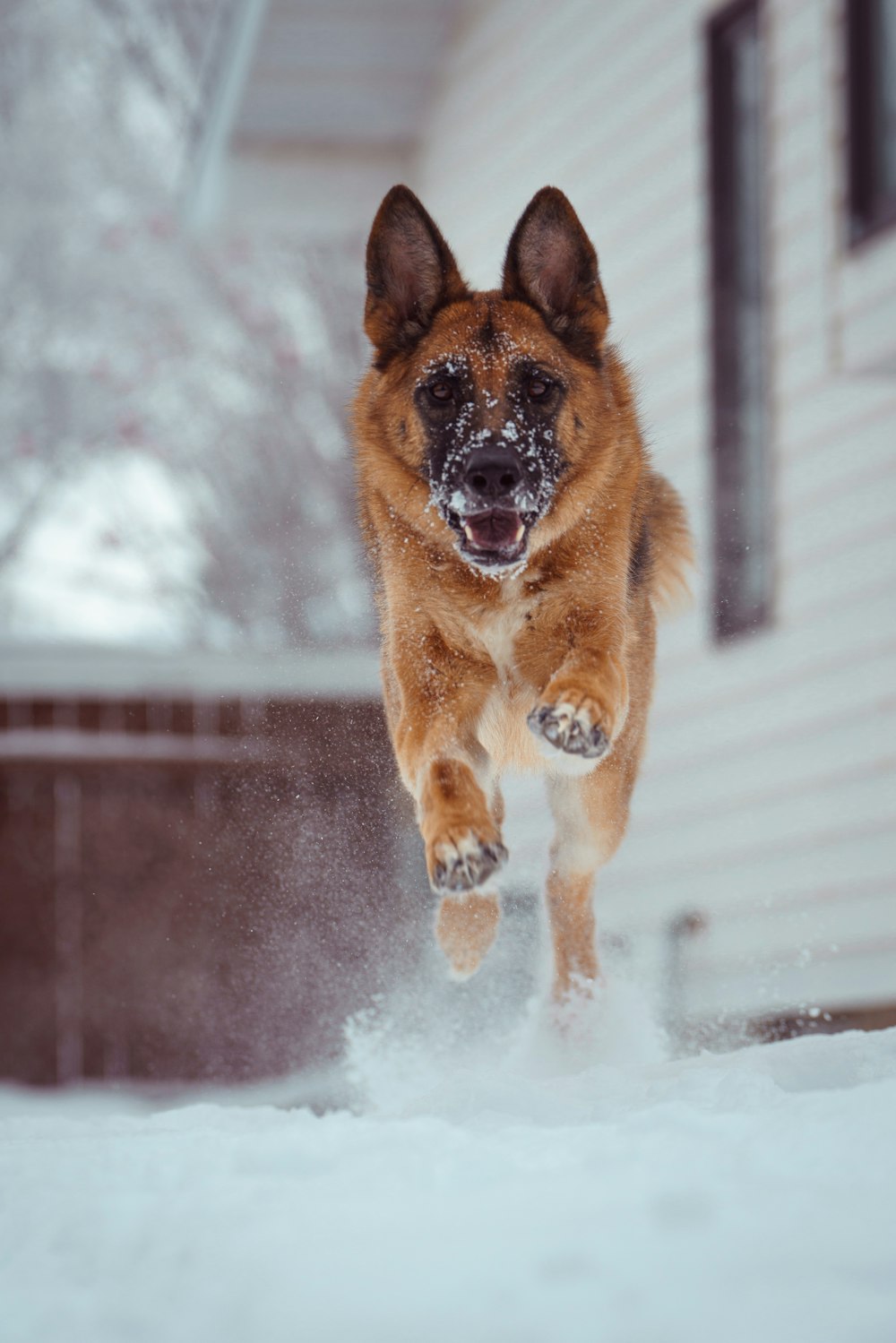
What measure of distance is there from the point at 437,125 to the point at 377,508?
5.53 meters

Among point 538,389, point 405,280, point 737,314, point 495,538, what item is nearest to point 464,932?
point 495,538

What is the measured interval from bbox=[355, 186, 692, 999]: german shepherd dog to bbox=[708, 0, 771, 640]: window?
8.80 ft

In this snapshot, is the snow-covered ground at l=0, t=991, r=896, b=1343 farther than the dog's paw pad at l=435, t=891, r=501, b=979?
No

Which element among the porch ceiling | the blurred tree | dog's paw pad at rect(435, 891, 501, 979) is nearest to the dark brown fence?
dog's paw pad at rect(435, 891, 501, 979)

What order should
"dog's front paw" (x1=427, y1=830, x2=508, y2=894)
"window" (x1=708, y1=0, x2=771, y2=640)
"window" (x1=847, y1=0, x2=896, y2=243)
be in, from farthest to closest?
1. "window" (x1=708, y1=0, x2=771, y2=640)
2. "window" (x1=847, y1=0, x2=896, y2=243)
3. "dog's front paw" (x1=427, y1=830, x2=508, y2=894)

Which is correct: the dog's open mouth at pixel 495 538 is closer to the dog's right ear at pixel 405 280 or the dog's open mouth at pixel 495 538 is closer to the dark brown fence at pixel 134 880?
the dog's right ear at pixel 405 280

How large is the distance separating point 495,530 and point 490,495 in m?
0.07

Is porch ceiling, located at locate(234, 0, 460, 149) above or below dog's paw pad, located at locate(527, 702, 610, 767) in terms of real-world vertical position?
above

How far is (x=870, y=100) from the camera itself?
5.18 m

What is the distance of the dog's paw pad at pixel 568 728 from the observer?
2.87 meters

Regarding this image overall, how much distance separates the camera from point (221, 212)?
8398 millimetres

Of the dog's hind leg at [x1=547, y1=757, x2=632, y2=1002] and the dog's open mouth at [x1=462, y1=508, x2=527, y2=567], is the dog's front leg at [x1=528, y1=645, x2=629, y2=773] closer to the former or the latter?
the dog's open mouth at [x1=462, y1=508, x2=527, y2=567]

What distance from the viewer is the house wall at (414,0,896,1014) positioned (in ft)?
17.3

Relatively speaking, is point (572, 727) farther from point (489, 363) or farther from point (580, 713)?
point (489, 363)
